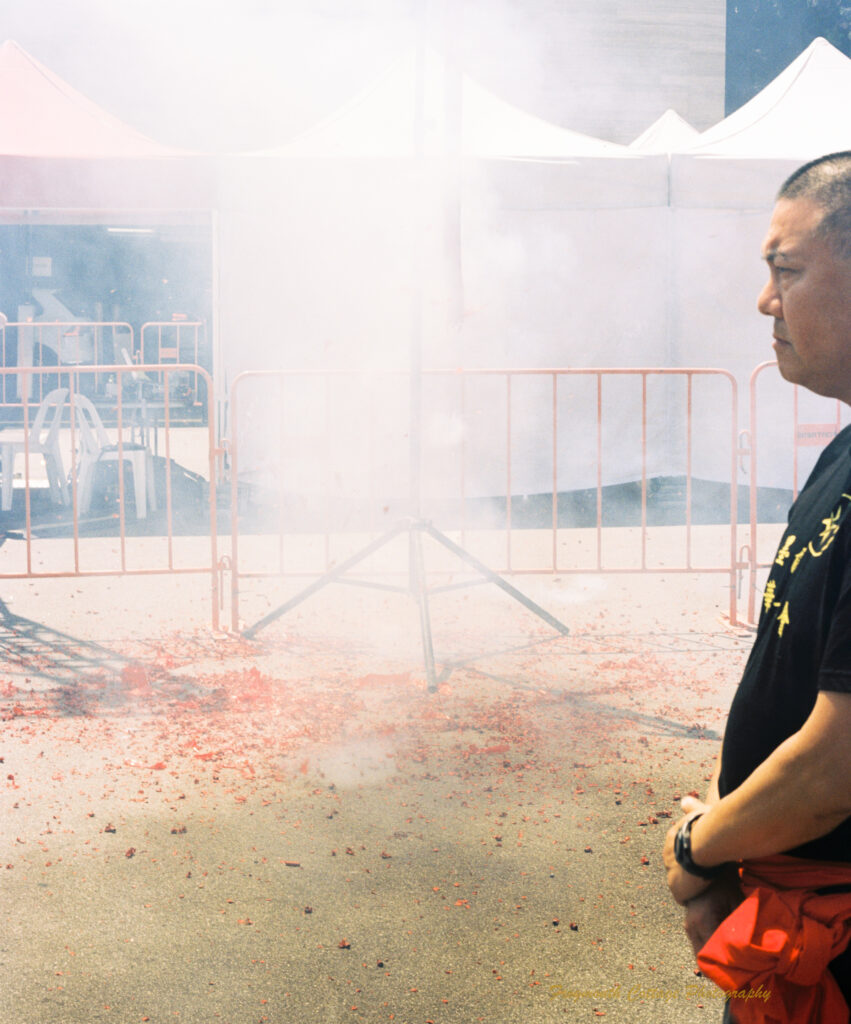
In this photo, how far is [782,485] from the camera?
10195 mm

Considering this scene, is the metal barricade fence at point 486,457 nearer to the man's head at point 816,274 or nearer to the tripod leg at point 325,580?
the tripod leg at point 325,580

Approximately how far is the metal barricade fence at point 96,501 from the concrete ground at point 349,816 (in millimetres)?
1144

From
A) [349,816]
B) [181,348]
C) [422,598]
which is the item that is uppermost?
[181,348]

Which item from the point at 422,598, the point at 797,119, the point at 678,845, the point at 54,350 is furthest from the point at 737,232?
the point at 54,350

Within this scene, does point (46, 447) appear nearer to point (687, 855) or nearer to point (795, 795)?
point (687, 855)

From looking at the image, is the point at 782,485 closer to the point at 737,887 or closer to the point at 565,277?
the point at 565,277

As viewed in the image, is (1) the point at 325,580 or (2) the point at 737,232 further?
(2) the point at 737,232

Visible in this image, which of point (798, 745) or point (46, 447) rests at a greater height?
point (46, 447)

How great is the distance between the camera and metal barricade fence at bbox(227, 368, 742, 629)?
8883mm

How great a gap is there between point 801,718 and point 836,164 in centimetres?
75

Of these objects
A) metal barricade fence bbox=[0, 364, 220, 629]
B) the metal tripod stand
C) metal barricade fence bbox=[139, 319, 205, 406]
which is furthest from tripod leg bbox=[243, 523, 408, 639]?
metal barricade fence bbox=[139, 319, 205, 406]

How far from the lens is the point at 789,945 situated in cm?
131

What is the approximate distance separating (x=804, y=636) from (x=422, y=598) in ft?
12.8

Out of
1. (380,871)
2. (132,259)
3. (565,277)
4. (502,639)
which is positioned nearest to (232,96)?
(132,259)
